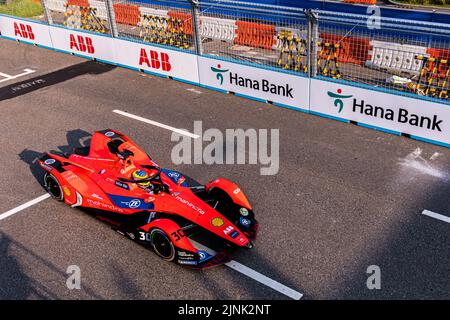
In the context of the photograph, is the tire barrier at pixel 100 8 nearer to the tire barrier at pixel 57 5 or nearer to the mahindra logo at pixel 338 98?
the tire barrier at pixel 57 5

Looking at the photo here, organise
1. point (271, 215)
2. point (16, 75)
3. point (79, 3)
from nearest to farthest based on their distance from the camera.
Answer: point (271, 215)
point (16, 75)
point (79, 3)

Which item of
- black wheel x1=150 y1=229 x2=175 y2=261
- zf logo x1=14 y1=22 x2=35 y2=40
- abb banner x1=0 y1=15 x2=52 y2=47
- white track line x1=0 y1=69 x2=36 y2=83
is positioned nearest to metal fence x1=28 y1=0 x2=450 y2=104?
white track line x1=0 y1=69 x2=36 y2=83

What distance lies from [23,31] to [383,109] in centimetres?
1494

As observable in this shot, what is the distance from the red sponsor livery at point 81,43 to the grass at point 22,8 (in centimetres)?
735

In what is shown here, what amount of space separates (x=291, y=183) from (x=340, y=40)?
5.96 metres

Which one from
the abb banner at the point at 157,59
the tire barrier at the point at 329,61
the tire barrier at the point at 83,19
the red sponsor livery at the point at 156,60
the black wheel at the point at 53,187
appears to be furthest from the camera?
the tire barrier at the point at 83,19

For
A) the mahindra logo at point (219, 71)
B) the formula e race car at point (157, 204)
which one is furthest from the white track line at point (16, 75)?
the formula e race car at point (157, 204)

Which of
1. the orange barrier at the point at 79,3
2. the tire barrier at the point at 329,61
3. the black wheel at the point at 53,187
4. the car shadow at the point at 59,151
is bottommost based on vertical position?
the car shadow at the point at 59,151

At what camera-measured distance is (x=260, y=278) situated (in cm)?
708

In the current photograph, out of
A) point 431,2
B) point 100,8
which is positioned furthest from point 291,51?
point 431,2

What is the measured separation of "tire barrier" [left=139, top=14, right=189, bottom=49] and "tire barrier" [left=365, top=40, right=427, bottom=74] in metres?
5.94

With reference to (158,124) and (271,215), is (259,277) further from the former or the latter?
(158,124)

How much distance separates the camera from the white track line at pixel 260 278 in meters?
6.79

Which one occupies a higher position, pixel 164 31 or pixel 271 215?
pixel 164 31
